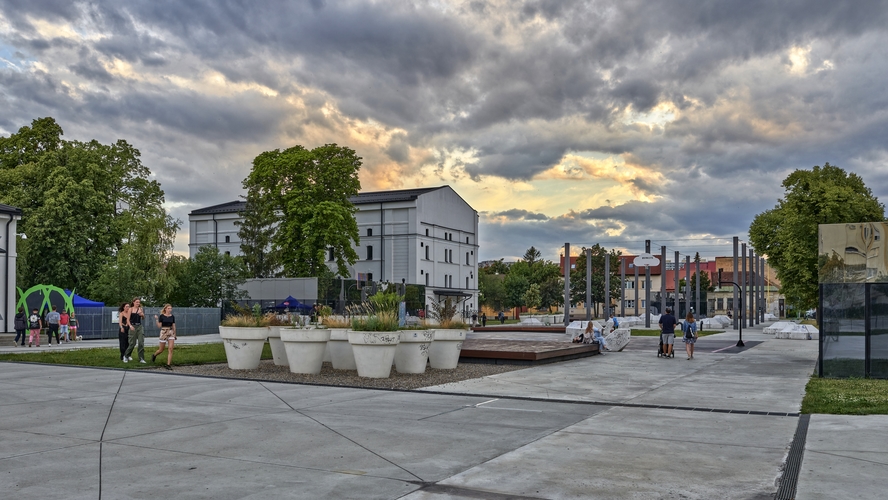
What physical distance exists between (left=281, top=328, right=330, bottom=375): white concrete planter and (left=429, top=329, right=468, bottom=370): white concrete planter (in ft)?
9.46

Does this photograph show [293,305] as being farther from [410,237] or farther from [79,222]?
[410,237]

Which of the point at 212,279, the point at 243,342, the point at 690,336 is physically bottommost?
the point at 690,336

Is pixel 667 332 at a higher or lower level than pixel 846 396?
higher

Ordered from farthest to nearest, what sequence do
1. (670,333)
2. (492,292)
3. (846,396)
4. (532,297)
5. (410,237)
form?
(492,292) → (532,297) → (410,237) → (670,333) → (846,396)

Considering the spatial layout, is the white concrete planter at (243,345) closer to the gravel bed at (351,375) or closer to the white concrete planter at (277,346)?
the gravel bed at (351,375)

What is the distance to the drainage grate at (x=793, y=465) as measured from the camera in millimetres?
6587

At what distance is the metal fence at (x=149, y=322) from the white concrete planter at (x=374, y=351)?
30.8m

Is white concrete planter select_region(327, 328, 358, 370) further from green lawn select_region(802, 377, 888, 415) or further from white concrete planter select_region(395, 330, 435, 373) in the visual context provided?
green lawn select_region(802, 377, 888, 415)

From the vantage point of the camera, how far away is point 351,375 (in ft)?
57.3

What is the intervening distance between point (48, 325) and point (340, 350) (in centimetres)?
2372

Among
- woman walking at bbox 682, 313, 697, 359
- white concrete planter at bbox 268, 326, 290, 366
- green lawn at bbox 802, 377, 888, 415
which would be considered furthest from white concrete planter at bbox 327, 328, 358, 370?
woman walking at bbox 682, 313, 697, 359

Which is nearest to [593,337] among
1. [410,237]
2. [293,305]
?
[293,305]

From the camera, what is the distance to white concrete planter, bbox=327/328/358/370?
59.9 ft

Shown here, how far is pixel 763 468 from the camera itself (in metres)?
7.66
